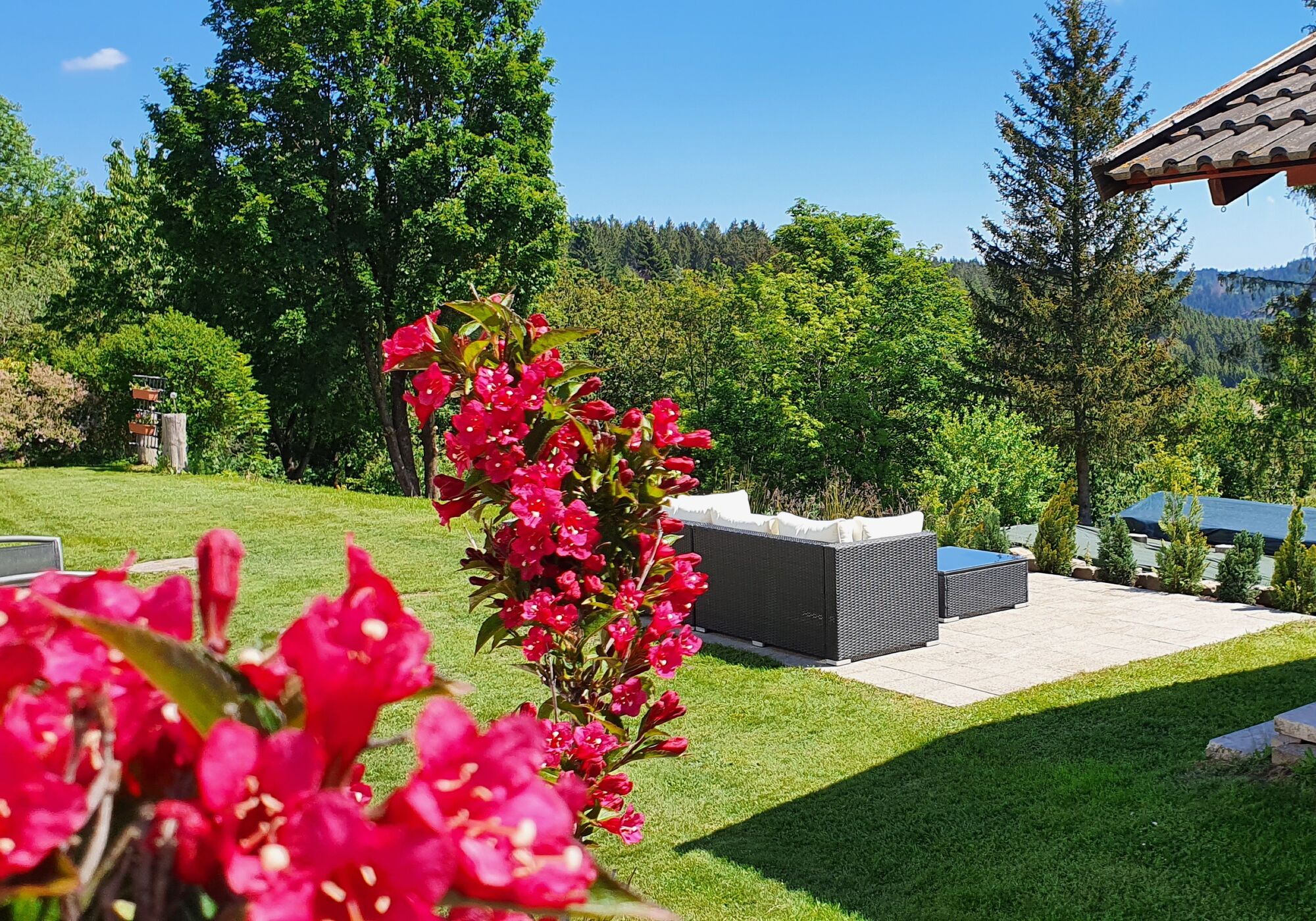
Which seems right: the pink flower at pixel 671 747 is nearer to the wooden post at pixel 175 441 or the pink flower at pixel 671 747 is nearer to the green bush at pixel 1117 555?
the green bush at pixel 1117 555

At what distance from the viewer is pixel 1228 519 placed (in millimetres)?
13680

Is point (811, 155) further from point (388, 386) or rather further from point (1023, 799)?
point (1023, 799)

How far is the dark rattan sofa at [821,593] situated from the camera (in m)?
7.09

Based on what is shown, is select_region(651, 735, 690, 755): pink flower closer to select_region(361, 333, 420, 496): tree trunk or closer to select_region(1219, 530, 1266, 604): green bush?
select_region(1219, 530, 1266, 604): green bush

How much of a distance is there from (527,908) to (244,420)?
53.9ft

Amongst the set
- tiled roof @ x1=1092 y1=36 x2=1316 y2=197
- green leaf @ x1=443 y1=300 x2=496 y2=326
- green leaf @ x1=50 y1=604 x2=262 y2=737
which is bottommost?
green leaf @ x1=50 y1=604 x2=262 y2=737

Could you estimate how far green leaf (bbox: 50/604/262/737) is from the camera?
1.79 feet

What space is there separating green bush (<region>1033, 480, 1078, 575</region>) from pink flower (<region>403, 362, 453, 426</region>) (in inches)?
364

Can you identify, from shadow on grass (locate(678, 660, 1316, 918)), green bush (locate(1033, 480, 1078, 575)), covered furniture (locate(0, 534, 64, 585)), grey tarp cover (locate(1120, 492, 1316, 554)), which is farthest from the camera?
grey tarp cover (locate(1120, 492, 1316, 554))

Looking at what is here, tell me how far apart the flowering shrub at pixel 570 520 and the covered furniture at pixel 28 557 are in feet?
14.3

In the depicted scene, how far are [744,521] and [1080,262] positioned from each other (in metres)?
19.4

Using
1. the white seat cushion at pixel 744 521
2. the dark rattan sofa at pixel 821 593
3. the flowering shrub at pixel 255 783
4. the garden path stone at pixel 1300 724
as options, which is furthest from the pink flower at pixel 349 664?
the white seat cushion at pixel 744 521

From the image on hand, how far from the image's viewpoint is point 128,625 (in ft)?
1.79

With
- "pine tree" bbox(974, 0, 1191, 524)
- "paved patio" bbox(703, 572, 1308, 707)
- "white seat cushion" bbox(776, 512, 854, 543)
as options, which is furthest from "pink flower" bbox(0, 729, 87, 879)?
"pine tree" bbox(974, 0, 1191, 524)
